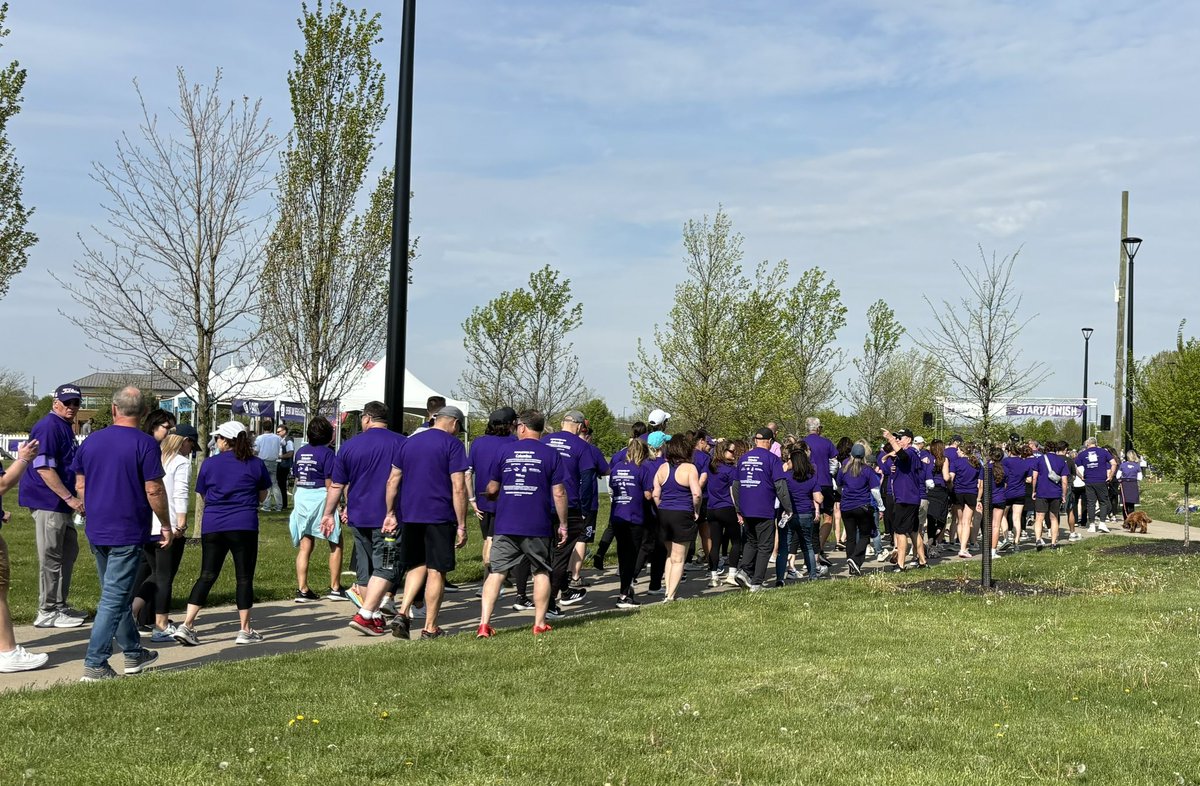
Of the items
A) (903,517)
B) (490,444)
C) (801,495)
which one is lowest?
(903,517)

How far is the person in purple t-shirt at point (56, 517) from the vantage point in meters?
9.32

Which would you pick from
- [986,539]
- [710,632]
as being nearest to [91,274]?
[710,632]

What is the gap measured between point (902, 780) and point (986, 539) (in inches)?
293

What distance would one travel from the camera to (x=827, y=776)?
17.0ft

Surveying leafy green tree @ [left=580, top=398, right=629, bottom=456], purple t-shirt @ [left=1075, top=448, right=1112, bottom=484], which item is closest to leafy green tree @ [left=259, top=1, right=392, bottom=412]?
purple t-shirt @ [left=1075, top=448, right=1112, bottom=484]

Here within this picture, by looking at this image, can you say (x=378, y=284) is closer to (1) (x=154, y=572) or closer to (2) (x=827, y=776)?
(1) (x=154, y=572)

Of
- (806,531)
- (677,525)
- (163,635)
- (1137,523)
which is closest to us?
(163,635)

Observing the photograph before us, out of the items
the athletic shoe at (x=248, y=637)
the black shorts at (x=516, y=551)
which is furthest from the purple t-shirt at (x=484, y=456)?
the athletic shoe at (x=248, y=637)

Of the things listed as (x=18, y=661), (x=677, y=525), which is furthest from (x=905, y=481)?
(x=18, y=661)

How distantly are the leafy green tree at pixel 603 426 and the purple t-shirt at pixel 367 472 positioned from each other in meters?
36.9

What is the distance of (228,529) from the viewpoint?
9047mm

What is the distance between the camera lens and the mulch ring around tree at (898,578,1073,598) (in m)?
12.1

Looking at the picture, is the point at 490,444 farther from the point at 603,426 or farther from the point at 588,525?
the point at 603,426

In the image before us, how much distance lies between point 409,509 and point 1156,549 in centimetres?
1301
